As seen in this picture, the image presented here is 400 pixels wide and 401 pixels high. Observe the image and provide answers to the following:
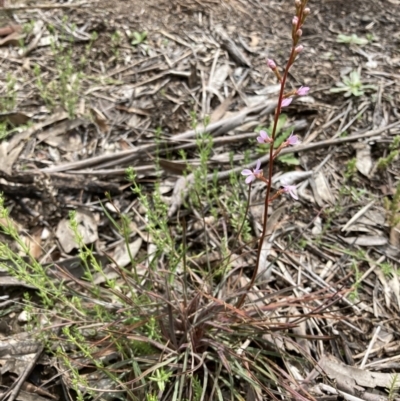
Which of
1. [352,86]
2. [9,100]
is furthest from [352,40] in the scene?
[9,100]

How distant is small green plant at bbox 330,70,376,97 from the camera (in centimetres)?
285

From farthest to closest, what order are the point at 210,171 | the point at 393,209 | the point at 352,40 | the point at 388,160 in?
the point at 352,40
the point at 210,171
the point at 388,160
the point at 393,209

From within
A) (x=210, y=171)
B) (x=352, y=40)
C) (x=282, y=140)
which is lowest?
(x=210, y=171)

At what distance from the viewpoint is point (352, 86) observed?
288 centimetres

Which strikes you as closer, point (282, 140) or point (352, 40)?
point (282, 140)

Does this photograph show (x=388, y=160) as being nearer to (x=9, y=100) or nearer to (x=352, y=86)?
(x=352, y=86)

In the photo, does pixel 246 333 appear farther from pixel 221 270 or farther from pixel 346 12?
pixel 346 12

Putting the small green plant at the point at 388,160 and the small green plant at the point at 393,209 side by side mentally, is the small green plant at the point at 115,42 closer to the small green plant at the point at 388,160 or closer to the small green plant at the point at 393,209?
the small green plant at the point at 388,160

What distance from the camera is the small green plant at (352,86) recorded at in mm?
2853

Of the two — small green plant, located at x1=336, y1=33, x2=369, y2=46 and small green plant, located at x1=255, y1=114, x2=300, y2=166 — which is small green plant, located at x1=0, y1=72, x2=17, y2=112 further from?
small green plant, located at x1=336, y1=33, x2=369, y2=46

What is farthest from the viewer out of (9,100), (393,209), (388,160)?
(9,100)

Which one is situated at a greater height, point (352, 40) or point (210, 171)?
point (352, 40)

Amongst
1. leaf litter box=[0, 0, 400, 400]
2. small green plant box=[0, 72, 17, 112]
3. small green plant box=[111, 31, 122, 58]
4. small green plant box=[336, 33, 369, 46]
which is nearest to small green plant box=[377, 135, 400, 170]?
leaf litter box=[0, 0, 400, 400]

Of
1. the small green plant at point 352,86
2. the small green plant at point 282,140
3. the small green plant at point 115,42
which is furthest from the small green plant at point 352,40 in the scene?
the small green plant at point 115,42
